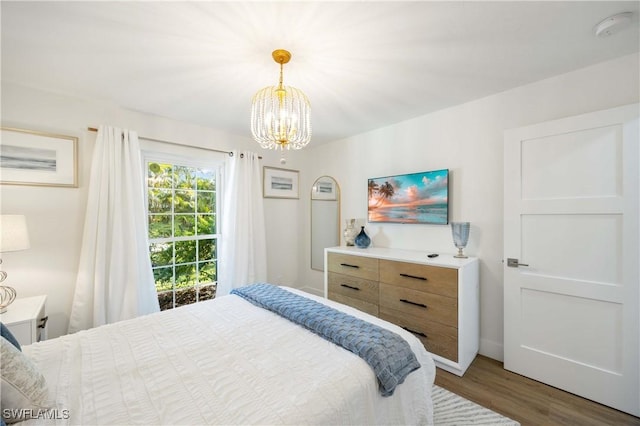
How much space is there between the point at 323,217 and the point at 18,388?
3.26 metres

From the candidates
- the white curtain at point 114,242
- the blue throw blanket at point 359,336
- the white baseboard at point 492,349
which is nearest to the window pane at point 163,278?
the white curtain at point 114,242

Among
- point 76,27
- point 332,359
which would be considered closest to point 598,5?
point 332,359

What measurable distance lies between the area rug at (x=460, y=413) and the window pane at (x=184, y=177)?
10.5ft

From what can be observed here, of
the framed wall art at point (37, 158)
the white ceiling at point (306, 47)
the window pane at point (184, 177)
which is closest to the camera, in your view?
the white ceiling at point (306, 47)

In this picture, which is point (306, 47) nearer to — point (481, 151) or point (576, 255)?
point (481, 151)

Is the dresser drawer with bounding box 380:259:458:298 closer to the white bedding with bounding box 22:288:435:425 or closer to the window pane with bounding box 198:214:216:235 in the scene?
the white bedding with bounding box 22:288:435:425

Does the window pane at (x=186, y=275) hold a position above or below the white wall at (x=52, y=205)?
below

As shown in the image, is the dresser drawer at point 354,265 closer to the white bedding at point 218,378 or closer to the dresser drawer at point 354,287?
the dresser drawer at point 354,287

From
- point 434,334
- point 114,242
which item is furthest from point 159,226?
point 434,334

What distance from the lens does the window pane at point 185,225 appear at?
3102 millimetres

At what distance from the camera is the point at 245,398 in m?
1.04

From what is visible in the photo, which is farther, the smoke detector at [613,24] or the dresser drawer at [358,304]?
the dresser drawer at [358,304]

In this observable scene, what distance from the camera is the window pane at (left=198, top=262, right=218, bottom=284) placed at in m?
3.29

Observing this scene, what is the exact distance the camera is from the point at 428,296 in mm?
2344
